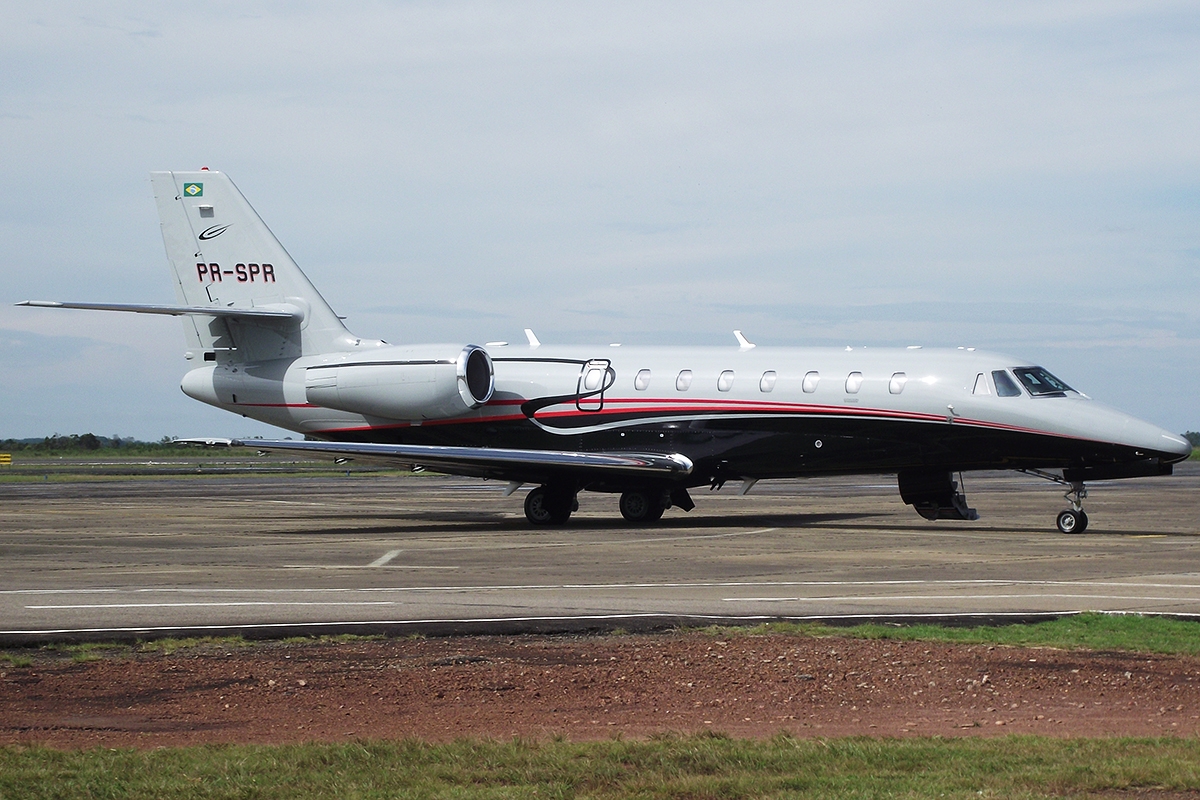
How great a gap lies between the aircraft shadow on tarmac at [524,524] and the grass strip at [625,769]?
17823 mm

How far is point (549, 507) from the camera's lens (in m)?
28.2

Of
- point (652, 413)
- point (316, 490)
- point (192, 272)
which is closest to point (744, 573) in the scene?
point (652, 413)

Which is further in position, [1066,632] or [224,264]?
[224,264]

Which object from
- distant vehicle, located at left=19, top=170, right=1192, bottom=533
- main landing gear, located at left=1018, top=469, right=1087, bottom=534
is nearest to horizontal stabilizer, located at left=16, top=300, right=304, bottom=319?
distant vehicle, located at left=19, top=170, right=1192, bottom=533

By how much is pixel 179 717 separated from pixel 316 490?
126ft

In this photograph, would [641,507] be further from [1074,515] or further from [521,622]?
[521,622]

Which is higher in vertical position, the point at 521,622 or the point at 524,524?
the point at 521,622

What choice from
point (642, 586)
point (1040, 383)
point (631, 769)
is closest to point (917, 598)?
Answer: point (642, 586)

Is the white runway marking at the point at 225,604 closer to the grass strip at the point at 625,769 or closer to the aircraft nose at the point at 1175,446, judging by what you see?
the grass strip at the point at 625,769

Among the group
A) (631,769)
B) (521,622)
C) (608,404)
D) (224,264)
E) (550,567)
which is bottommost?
(550,567)

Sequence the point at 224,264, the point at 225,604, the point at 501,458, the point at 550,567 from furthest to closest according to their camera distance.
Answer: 1. the point at 224,264
2. the point at 501,458
3. the point at 550,567
4. the point at 225,604

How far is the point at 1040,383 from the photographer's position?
24453 millimetres

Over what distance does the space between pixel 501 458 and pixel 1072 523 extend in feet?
34.4

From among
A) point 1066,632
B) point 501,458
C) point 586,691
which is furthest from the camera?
point 501,458
